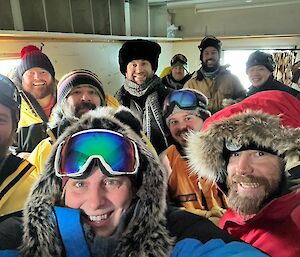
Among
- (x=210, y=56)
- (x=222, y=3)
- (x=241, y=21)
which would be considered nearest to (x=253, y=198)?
(x=210, y=56)

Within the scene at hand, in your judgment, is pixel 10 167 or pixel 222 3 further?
pixel 222 3

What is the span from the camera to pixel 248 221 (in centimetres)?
99

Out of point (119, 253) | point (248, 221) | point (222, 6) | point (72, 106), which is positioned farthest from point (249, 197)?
point (222, 6)

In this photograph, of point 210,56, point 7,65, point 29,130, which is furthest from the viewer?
point 210,56

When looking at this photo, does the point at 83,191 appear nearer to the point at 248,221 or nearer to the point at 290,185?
the point at 248,221

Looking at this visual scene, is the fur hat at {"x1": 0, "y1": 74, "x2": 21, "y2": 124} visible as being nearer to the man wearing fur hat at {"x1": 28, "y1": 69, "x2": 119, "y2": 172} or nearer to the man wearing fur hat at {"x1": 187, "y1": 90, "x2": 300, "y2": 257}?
the man wearing fur hat at {"x1": 28, "y1": 69, "x2": 119, "y2": 172}

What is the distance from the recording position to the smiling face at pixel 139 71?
2098 millimetres

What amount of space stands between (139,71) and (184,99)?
0.57m

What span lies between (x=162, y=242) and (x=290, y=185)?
506 millimetres

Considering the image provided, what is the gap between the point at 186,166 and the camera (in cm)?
143

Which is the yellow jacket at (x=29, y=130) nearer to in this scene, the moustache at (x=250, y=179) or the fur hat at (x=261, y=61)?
the moustache at (x=250, y=179)

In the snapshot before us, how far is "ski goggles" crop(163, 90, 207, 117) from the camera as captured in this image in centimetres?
163

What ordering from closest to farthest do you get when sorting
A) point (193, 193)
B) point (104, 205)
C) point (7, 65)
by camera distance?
1. point (104, 205)
2. point (193, 193)
3. point (7, 65)

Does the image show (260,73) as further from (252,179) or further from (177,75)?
(252,179)
